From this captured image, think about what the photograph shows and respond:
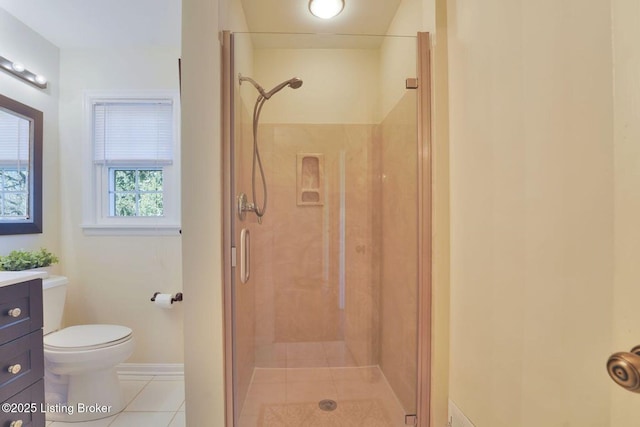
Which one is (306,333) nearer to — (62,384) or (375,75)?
(62,384)

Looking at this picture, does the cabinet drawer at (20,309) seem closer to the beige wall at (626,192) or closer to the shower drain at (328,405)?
the shower drain at (328,405)

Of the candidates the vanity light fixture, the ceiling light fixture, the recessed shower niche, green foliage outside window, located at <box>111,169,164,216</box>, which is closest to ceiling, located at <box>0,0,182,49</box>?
the vanity light fixture

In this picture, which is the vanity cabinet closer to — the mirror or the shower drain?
the mirror

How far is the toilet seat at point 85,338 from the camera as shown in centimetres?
164

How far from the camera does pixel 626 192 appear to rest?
1.96 feet

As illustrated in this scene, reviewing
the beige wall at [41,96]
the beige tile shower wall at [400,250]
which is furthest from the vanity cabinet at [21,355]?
the beige tile shower wall at [400,250]

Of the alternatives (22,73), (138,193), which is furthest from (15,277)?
(22,73)

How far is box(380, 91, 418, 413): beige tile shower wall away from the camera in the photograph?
1437 mm

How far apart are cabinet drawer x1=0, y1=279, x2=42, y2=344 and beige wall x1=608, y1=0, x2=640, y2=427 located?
2.04 m

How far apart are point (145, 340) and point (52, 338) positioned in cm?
60

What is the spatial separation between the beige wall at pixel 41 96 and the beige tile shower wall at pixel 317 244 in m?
1.56

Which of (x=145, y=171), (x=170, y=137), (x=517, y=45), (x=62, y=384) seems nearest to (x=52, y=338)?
(x=62, y=384)

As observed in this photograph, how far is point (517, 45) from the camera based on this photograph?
34.6 inches

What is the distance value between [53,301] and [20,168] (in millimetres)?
894
